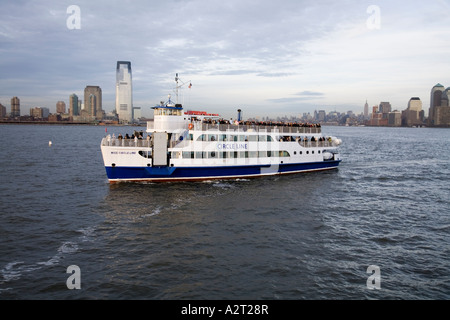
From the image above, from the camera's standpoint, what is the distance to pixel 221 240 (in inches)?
784

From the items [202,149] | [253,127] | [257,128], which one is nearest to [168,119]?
[202,149]

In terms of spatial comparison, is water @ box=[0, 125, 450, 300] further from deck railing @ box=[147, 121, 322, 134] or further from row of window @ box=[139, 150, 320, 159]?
deck railing @ box=[147, 121, 322, 134]

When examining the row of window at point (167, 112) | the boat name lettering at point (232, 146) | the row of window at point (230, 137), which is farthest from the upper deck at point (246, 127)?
the boat name lettering at point (232, 146)

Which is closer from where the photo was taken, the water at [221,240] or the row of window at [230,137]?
the water at [221,240]

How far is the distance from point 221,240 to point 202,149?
1760cm

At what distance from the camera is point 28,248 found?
18047 mm

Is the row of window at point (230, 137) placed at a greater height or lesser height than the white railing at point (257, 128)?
lesser

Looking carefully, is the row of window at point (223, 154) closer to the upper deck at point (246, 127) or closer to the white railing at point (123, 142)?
the white railing at point (123, 142)

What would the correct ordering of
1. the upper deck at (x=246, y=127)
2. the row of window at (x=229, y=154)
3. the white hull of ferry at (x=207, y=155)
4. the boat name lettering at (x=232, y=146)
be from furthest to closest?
1. the boat name lettering at (x=232, y=146)
2. the upper deck at (x=246, y=127)
3. the row of window at (x=229, y=154)
4. the white hull of ferry at (x=207, y=155)

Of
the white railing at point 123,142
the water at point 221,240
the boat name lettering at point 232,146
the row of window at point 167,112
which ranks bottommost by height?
the water at point 221,240

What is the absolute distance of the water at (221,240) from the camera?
47.8 feet

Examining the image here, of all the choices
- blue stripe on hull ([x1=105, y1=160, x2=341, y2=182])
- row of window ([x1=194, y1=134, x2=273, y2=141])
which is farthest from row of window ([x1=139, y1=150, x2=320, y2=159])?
row of window ([x1=194, y1=134, x2=273, y2=141])

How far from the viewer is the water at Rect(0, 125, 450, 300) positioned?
14570 millimetres
